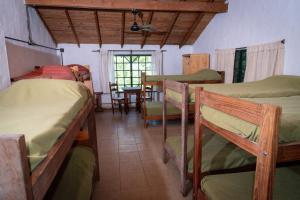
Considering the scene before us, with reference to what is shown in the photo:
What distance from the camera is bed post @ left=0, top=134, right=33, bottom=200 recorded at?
0.59 metres

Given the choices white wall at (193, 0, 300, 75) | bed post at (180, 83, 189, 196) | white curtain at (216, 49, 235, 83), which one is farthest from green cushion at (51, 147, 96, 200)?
white curtain at (216, 49, 235, 83)

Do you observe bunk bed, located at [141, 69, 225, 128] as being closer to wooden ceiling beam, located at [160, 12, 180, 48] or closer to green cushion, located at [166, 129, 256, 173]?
wooden ceiling beam, located at [160, 12, 180, 48]

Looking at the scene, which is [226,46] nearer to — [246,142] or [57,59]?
[246,142]

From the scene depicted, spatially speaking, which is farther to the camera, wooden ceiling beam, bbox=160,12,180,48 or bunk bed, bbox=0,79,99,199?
wooden ceiling beam, bbox=160,12,180,48

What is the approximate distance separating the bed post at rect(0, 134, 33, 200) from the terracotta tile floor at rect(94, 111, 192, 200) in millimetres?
1524

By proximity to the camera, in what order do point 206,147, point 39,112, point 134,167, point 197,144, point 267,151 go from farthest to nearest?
point 134,167 < point 206,147 < point 197,144 < point 39,112 < point 267,151

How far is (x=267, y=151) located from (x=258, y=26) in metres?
3.40

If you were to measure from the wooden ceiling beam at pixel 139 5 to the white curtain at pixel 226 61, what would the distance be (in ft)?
3.07

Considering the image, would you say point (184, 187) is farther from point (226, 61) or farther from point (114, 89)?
point (114, 89)

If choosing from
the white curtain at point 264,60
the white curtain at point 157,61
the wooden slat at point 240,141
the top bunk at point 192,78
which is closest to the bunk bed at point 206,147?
the wooden slat at point 240,141

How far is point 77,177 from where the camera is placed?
5.57 ft

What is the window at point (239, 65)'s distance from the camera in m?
3.97

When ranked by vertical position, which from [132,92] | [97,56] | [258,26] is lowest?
[132,92]

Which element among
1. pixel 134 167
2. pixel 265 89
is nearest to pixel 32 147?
pixel 134 167
